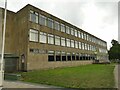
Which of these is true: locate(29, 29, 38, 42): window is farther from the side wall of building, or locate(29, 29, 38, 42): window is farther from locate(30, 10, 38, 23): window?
locate(30, 10, 38, 23): window

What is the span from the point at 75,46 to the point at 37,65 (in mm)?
21710

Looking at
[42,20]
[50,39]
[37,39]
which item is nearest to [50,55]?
[50,39]

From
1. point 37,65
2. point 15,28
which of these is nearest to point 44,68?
point 37,65

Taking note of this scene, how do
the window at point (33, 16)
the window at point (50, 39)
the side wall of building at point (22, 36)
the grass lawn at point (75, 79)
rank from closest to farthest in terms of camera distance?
the grass lawn at point (75, 79) → the side wall of building at point (22, 36) → the window at point (33, 16) → the window at point (50, 39)

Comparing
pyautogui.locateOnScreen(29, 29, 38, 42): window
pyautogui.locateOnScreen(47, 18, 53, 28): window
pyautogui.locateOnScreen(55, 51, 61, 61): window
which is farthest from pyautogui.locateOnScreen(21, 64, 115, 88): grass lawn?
pyautogui.locateOnScreen(47, 18, 53, 28): window

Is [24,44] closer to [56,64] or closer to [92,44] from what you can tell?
[56,64]

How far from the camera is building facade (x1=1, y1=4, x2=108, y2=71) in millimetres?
31688

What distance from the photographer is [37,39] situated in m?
33.7

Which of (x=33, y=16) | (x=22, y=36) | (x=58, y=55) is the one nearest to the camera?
(x=22, y=36)

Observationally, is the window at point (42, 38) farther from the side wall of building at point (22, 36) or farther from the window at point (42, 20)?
the side wall of building at point (22, 36)

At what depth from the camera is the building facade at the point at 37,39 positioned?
1248 inches

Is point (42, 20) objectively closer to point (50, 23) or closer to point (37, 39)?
point (50, 23)

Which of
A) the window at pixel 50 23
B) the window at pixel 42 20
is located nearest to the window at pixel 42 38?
the window at pixel 42 20

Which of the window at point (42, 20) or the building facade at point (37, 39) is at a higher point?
the window at point (42, 20)
